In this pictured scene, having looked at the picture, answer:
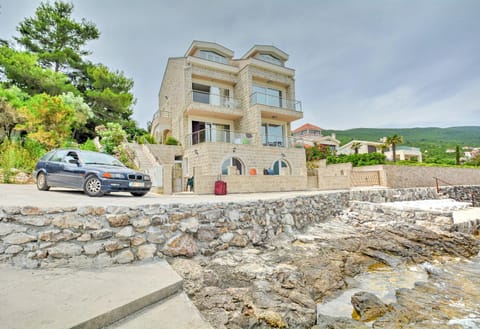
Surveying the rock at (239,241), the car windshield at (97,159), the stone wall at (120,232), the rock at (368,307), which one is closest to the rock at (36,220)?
the stone wall at (120,232)

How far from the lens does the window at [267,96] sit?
63.9ft

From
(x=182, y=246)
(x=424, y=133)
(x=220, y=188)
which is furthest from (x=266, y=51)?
(x=424, y=133)

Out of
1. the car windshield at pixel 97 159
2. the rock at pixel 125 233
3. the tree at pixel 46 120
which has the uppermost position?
the tree at pixel 46 120

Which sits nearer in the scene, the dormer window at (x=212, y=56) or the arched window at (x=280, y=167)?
the arched window at (x=280, y=167)

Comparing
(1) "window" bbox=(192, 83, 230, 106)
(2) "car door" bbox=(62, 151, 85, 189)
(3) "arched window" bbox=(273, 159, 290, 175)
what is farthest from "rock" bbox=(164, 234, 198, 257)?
(1) "window" bbox=(192, 83, 230, 106)

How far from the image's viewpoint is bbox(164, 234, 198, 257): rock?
452 centimetres

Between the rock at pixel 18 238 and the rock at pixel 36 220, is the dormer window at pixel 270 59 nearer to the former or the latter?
the rock at pixel 36 220

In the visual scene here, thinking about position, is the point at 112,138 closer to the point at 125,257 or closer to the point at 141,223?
the point at 141,223

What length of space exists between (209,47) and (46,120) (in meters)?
13.5

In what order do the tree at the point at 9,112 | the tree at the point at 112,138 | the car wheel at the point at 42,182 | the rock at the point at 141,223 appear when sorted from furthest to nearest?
the tree at the point at 112,138, the tree at the point at 9,112, the car wheel at the point at 42,182, the rock at the point at 141,223

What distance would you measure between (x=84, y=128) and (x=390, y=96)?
128 feet

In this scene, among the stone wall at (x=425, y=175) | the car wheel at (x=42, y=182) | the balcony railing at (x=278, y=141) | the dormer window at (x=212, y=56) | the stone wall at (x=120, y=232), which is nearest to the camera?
the stone wall at (x=120, y=232)

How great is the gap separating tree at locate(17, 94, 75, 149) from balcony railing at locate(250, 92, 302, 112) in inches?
526

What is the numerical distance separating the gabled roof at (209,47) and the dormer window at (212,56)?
265 mm
